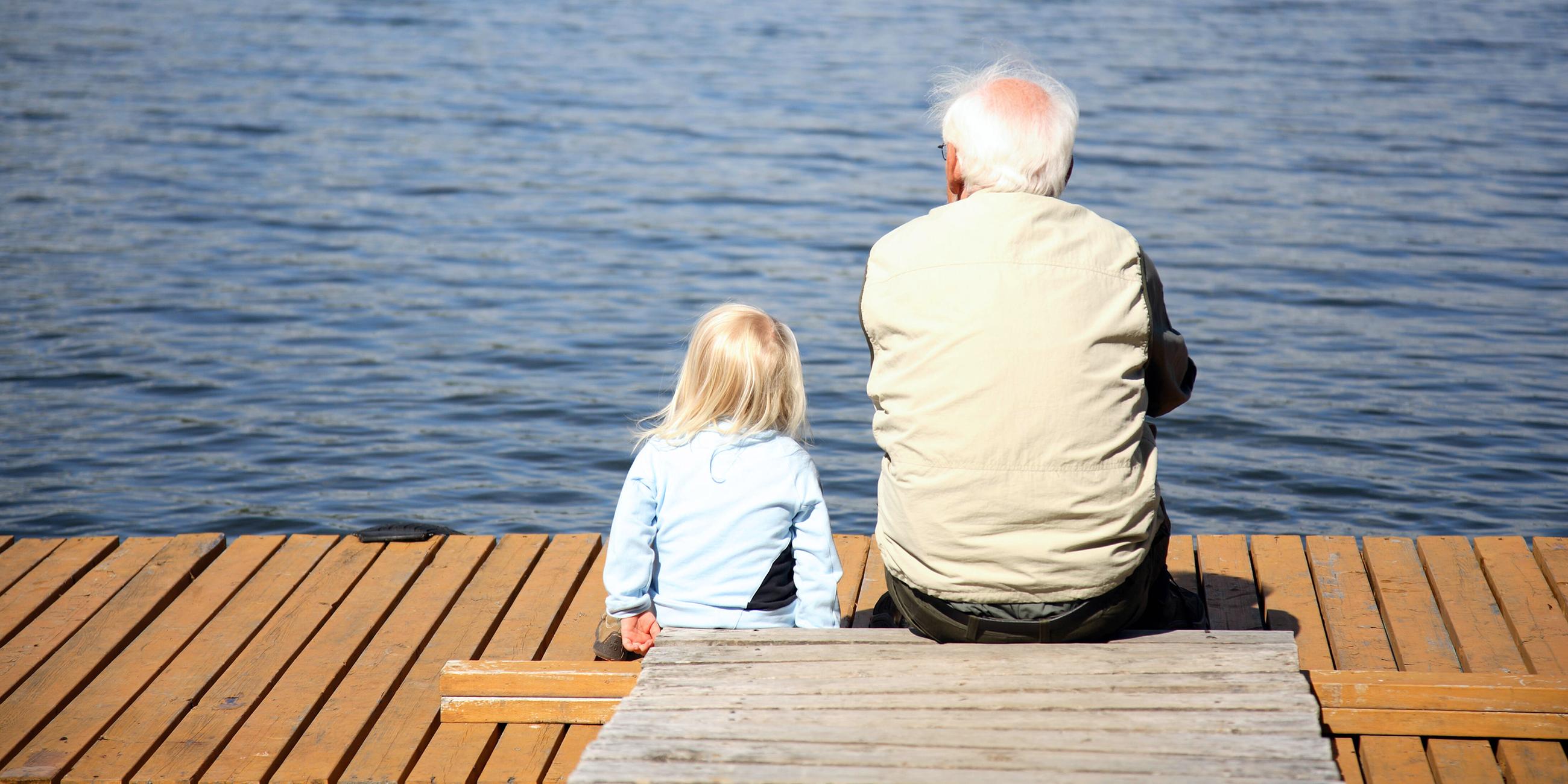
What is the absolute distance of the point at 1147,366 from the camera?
8.56 ft

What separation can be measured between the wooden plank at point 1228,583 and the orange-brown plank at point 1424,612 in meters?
0.33

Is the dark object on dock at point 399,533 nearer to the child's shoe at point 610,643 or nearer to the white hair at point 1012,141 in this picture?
the child's shoe at point 610,643

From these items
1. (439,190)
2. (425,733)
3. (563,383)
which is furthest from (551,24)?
(425,733)

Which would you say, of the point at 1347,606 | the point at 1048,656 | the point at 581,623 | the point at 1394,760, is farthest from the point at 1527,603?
the point at 581,623

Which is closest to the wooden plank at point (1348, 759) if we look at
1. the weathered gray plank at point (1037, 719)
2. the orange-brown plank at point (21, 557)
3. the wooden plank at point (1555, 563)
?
the weathered gray plank at point (1037, 719)

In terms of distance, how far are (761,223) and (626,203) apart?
1132mm

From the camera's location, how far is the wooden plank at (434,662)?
3076 millimetres

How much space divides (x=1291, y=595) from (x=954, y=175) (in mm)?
1883

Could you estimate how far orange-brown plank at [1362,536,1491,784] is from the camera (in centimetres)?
309

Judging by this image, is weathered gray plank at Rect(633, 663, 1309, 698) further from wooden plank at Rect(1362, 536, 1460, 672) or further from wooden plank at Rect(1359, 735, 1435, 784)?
wooden plank at Rect(1362, 536, 1460, 672)

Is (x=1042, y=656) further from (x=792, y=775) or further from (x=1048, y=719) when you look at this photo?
(x=792, y=775)

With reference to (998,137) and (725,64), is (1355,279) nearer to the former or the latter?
(998,137)

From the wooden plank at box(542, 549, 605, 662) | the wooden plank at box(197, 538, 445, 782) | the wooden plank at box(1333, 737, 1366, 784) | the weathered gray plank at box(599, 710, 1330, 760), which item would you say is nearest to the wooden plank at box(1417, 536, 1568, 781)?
the wooden plank at box(1333, 737, 1366, 784)

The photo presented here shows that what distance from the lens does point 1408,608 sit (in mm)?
3799
